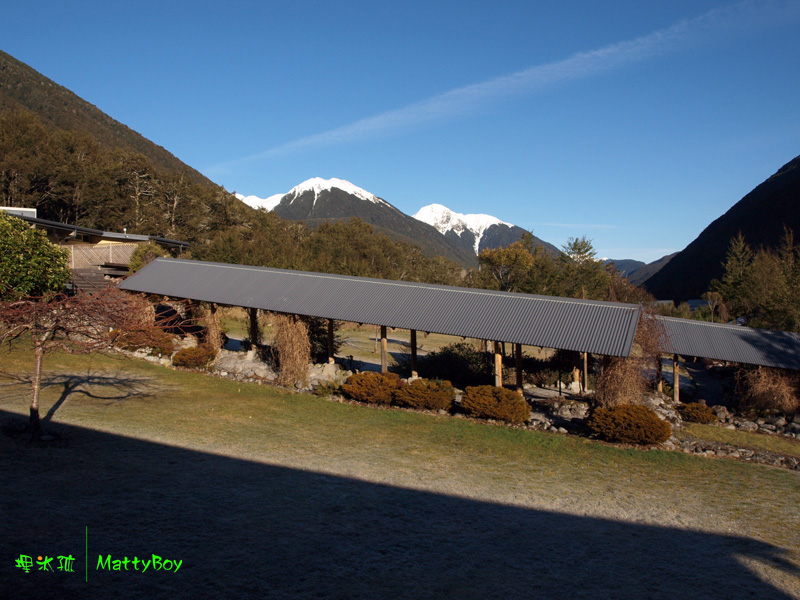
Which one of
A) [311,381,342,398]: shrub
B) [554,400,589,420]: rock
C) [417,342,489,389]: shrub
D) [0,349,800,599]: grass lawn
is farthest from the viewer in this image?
[417,342,489,389]: shrub

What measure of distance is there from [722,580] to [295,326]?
15192 mm

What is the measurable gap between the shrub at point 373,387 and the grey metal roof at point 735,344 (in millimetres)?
9915

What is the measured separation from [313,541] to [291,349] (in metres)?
12.4

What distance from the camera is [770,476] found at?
40.2ft

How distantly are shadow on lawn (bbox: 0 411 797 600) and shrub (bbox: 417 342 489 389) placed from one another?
1178 centimetres

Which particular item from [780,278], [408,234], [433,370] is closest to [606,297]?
[780,278]

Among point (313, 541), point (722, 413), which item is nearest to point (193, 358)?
point (313, 541)

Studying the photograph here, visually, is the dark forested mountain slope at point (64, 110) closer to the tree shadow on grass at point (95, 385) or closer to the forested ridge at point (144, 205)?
the forested ridge at point (144, 205)

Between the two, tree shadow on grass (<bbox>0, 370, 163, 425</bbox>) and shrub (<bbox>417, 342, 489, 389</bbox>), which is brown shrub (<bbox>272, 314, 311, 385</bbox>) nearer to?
tree shadow on grass (<bbox>0, 370, 163, 425</bbox>)

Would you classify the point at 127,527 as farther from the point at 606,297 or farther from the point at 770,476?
the point at 606,297

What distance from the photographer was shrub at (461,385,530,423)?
1539 cm

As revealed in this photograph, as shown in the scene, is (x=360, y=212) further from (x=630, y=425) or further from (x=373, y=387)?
(x=630, y=425)

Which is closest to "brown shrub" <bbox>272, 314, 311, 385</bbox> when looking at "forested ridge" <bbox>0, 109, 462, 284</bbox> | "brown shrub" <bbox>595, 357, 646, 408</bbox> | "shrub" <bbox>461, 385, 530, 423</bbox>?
"shrub" <bbox>461, 385, 530, 423</bbox>

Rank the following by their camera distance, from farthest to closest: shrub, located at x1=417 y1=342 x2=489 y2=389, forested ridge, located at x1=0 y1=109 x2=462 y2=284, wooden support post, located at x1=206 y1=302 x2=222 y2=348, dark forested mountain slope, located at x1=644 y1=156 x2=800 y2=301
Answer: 1. dark forested mountain slope, located at x1=644 y1=156 x2=800 y2=301
2. forested ridge, located at x1=0 y1=109 x2=462 y2=284
3. wooden support post, located at x1=206 y1=302 x2=222 y2=348
4. shrub, located at x1=417 y1=342 x2=489 y2=389
